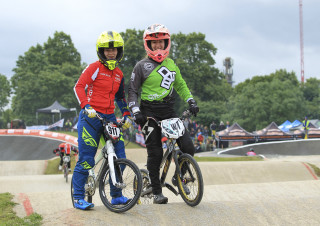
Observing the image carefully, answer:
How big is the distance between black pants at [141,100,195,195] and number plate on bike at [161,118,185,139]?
0.58ft

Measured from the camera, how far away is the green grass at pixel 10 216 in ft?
16.7

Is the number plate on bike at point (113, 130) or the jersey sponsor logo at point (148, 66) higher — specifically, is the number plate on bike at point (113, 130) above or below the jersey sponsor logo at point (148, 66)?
below

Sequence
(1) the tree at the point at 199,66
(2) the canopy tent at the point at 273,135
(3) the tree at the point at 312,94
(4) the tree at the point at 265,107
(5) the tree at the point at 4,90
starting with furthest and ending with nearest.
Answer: (5) the tree at the point at 4,90, (3) the tree at the point at 312,94, (1) the tree at the point at 199,66, (4) the tree at the point at 265,107, (2) the canopy tent at the point at 273,135

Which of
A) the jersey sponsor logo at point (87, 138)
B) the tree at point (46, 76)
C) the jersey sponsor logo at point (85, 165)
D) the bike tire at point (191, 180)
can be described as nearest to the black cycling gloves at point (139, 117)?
the jersey sponsor logo at point (87, 138)

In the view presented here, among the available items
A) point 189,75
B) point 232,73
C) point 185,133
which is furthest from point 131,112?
point 232,73

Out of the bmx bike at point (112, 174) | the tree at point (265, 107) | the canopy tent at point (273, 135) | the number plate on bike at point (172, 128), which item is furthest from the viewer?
the tree at point (265, 107)

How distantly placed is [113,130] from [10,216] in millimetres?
2288

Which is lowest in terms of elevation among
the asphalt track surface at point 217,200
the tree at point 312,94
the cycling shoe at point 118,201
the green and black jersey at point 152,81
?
the asphalt track surface at point 217,200

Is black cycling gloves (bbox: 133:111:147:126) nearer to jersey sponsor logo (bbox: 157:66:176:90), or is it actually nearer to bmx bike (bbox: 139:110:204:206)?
bmx bike (bbox: 139:110:204:206)

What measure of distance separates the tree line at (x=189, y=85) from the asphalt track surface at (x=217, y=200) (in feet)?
97.7

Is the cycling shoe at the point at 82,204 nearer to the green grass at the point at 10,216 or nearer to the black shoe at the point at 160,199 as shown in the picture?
the green grass at the point at 10,216

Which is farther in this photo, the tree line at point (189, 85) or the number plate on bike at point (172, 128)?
the tree line at point (189, 85)

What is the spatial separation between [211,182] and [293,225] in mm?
6951

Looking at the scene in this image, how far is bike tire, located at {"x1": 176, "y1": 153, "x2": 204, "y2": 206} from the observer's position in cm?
520
